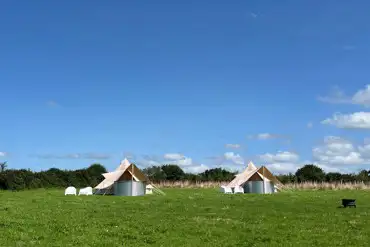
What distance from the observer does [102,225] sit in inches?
845

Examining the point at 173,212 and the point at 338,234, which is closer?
the point at 338,234

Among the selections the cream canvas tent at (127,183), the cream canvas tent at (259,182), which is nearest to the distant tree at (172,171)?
the cream canvas tent at (259,182)

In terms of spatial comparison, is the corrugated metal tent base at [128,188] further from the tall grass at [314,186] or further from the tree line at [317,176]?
the tree line at [317,176]

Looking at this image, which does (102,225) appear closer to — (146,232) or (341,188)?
(146,232)

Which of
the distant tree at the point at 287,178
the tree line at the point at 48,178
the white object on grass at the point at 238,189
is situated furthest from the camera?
the distant tree at the point at 287,178

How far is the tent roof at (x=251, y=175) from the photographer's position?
6079 cm

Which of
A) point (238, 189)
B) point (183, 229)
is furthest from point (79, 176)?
point (183, 229)

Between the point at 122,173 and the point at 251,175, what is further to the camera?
the point at 251,175

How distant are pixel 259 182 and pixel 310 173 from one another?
4143 cm

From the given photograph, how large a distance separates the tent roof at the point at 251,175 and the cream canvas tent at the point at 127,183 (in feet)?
41.0

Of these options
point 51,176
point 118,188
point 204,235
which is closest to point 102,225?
point 204,235

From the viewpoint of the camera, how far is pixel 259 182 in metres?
60.2

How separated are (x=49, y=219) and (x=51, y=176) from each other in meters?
53.6

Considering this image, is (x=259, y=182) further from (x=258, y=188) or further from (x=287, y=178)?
(x=287, y=178)
